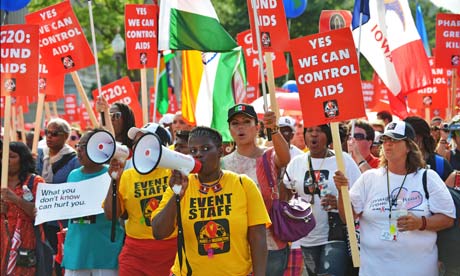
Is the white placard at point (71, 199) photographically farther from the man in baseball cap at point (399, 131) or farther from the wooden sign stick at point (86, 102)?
the man in baseball cap at point (399, 131)

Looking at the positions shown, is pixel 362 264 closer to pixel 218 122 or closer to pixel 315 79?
pixel 315 79

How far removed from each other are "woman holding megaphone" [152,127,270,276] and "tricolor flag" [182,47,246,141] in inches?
185

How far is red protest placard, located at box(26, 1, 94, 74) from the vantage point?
35.6 ft

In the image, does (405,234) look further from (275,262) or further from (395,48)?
(395,48)

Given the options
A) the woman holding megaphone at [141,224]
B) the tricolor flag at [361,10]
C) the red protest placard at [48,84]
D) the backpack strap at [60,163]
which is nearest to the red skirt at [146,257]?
the woman holding megaphone at [141,224]

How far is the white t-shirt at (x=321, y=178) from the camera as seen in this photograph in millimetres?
8070

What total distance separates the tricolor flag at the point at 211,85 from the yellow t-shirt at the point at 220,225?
15.5 ft

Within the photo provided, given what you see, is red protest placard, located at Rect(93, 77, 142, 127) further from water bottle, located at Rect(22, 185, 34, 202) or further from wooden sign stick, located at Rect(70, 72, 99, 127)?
water bottle, located at Rect(22, 185, 34, 202)

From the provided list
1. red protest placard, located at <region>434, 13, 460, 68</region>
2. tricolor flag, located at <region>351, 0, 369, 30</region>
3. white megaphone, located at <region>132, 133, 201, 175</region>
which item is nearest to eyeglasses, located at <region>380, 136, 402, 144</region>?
tricolor flag, located at <region>351, 0, 369, 30</region>

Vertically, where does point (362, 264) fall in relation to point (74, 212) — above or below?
below

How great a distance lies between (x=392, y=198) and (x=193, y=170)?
2.11 metres

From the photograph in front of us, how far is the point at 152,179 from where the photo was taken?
7355 mm

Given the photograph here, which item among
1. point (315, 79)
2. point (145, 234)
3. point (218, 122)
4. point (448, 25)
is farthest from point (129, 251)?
point (448, 25)

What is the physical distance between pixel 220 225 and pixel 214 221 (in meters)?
0.04
